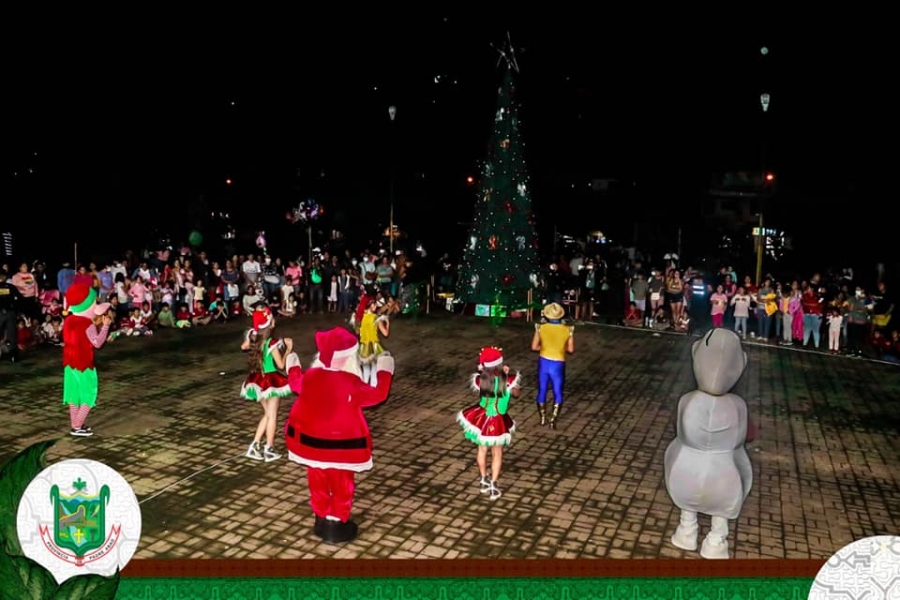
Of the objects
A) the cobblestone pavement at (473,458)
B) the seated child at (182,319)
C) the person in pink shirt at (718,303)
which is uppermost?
the person in pink shirt at (718,303)

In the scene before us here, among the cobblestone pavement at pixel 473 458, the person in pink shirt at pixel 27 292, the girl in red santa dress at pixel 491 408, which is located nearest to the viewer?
the cobblestone pavement at pixel 473 458

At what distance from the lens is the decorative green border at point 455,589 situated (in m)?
5.09

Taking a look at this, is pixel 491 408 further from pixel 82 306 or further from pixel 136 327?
pixel 136 327

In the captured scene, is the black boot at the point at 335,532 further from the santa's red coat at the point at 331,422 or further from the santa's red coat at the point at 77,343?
the santa's red coat at the point at 77,343

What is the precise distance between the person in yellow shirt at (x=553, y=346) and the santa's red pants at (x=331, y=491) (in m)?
4.14

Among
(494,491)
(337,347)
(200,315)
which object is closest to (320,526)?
(337,347)

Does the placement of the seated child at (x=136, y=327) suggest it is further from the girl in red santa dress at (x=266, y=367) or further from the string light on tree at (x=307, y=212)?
the girl in red santa dress at (x=266, y=367)

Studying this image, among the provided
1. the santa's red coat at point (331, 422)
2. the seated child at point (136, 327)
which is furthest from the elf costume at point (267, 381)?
the seated child at point (136, 327)

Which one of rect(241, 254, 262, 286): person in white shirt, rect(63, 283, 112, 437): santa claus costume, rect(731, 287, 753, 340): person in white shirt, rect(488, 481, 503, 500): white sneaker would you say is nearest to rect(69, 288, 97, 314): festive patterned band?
rect(63, 283, 112, 437): santa claus costume

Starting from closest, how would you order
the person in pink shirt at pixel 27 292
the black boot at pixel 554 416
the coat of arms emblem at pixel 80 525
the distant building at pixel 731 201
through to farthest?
the coat of arms emblem at pixel 80 525 → the black boot at pixel 554 416 → the person in pink shirt at pixel 27 292 → the distant building at pixel 731 201

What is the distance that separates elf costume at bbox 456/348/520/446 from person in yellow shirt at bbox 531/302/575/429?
246cm

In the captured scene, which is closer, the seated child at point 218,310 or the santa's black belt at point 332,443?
the santa's black belt at point 332,443

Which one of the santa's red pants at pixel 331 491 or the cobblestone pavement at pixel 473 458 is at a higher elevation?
the santa's red pants at pixel 331 491

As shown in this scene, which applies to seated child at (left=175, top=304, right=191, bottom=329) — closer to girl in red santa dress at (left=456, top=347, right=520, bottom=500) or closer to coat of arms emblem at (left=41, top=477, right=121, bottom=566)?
girl in red santa dress at (left=456, top=347, right=520, bottom=500)
